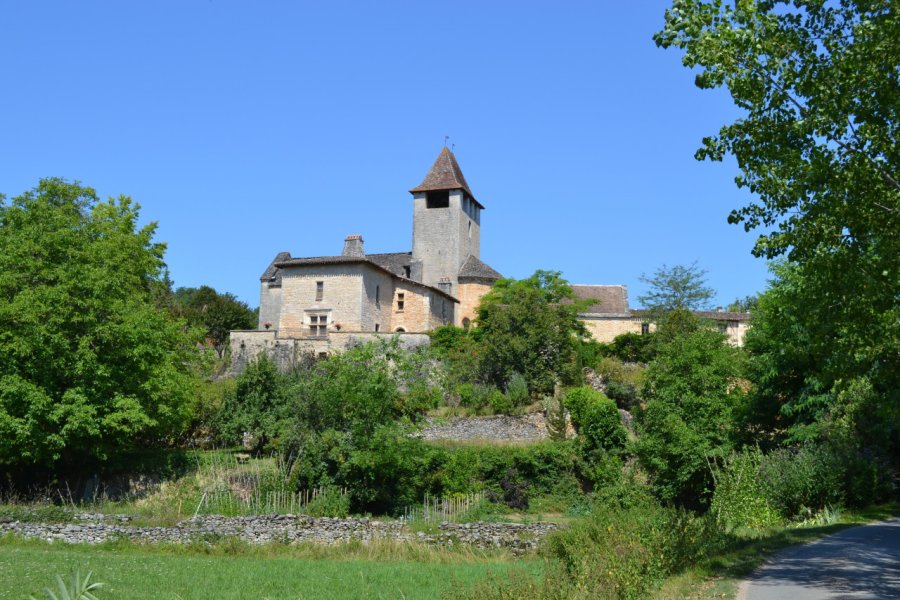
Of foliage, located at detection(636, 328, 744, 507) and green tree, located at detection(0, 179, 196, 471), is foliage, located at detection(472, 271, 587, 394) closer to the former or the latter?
foliage, located at detection(636, 328, 744, 507)

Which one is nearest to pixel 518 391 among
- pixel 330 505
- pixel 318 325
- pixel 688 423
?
pixel 688 423

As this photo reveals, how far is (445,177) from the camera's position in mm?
54156

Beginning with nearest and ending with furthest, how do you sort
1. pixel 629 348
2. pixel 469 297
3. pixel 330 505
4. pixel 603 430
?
pixel 330 505
pixel 603 430
pixel 629 348
pixel 469 297

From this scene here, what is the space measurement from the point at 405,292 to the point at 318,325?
21.6 feet

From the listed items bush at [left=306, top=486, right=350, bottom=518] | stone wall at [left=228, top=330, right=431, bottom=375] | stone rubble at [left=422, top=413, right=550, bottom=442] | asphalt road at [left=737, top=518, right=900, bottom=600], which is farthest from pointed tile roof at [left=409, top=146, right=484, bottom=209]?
asphalt road at [left=737, top=518, right=900, bottom=600]

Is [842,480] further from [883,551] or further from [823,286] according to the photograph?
[823,286]

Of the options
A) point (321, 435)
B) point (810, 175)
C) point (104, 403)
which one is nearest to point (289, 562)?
point (321, 435)

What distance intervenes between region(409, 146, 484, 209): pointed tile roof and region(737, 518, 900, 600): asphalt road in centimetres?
4232

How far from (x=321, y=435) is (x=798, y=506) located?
14.4 m

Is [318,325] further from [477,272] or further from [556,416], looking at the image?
[556,416]

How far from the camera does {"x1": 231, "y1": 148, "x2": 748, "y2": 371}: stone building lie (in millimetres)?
41688

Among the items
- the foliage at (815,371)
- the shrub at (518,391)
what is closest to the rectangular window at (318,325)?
the shrub at (518,391)

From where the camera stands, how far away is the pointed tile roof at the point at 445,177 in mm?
53344

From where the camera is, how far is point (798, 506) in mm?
18234
